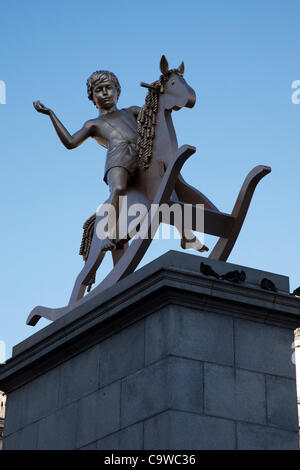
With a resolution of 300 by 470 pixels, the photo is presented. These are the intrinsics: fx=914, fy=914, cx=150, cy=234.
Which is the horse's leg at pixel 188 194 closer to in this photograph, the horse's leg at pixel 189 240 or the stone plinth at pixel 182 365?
the horse's leg at pixel 189 240

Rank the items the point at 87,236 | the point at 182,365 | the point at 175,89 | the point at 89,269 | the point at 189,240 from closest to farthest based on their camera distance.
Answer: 1. the point at 182,365
2. the point at 175,89
3. the point at 189,240
4. the point at 89,269
5. the point at 87,236

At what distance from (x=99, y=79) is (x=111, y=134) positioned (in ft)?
3.12

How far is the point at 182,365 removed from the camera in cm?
974

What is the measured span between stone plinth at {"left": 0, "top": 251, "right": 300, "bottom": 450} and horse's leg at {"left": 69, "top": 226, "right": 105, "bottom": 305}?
160 centimetres

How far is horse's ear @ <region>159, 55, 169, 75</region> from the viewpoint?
40.3ft

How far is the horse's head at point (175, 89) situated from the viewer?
11.8 m

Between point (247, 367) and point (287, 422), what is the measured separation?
2.48 ft

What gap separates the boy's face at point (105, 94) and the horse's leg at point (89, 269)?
203 cm

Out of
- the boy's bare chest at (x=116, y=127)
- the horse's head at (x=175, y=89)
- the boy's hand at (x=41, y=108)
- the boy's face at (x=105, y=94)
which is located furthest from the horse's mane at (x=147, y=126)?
the boy's hand at (x=41, y=108)

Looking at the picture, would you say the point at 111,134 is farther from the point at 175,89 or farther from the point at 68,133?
the point at 175,89

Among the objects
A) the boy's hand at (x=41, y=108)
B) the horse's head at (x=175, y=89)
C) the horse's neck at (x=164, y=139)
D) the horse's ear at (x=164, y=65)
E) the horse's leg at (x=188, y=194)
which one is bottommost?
the horse's leg at (x=188, y=194)

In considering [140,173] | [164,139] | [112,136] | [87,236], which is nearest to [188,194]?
[164,139]

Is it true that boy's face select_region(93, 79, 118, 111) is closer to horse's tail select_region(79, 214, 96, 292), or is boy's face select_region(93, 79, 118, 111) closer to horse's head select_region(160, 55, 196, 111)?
horse's head select_region(160, 55, 196, 111)

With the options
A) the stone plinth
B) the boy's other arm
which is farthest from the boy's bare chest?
the stone plinth
